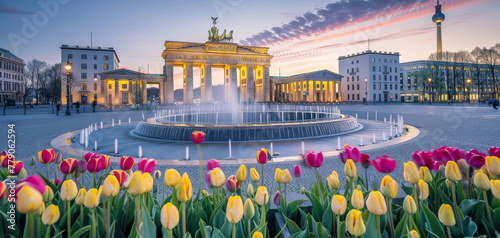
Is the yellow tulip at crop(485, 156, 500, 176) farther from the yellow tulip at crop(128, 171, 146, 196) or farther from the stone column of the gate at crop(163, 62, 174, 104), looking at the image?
the stone column of the gate at crop(163, 62, 174, 104)

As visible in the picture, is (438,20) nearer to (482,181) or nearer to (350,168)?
(482,181)

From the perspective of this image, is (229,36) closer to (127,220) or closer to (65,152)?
(65,152)

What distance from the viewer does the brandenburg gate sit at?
74.9 metres

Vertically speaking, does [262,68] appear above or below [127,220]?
above

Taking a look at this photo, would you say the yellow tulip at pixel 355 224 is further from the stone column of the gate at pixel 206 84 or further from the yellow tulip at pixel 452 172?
the stone column of the gate at pixel 206 84

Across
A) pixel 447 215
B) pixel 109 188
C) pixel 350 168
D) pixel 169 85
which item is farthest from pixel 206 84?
pixel 447 215

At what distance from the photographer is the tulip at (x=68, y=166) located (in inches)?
88.7

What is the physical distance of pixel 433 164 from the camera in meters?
2.43

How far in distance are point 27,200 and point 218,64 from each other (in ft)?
267

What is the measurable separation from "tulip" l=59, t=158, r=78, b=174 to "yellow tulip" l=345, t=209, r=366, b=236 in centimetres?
222

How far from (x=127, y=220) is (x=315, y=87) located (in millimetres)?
90804

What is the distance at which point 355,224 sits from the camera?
1.33 metres

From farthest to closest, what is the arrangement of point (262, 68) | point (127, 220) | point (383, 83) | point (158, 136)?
point (383, 83) → point (262, 68) → point (158, 136) → point (127, 220)

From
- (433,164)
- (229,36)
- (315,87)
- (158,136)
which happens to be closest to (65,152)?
(158,136)
